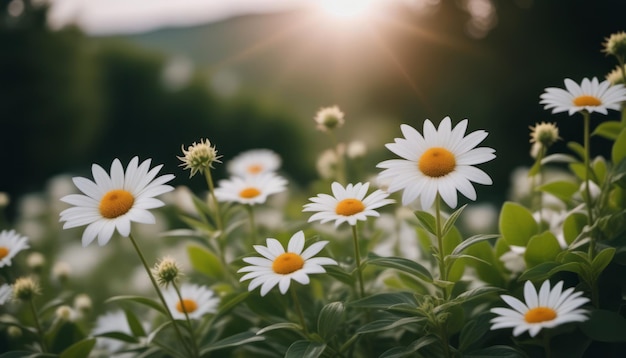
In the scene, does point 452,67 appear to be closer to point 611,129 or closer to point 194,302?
point 611,129

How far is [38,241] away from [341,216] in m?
2.04

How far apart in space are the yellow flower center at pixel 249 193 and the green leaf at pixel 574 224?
594 mm

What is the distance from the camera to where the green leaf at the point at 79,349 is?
122 cm

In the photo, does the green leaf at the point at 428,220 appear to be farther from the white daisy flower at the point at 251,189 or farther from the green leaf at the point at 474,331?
the white daisy flower at the point at 251,189

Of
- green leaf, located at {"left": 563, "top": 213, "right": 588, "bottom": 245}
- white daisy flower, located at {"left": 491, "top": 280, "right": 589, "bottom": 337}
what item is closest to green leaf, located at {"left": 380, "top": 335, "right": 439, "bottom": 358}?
white daisy flower, located at {"left": 491, "top": 280, "right": 589, "bottom": 337}

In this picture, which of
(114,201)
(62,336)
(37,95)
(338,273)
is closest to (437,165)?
(338,273)

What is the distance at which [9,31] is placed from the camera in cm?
458

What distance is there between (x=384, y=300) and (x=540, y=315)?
25 cm

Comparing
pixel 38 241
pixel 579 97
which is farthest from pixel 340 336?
pixel 38 241

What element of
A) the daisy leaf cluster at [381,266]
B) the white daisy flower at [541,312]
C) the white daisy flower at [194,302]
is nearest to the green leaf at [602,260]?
the daisy leaf cluster at [381,266]

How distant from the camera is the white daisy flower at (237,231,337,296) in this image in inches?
39.1

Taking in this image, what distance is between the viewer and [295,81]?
5.95 metres

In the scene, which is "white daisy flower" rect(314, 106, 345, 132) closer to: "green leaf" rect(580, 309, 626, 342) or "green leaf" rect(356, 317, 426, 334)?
"green leaf" rect(356, 317, 426, 334)

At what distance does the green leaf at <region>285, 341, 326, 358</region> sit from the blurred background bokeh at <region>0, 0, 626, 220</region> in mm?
3112
